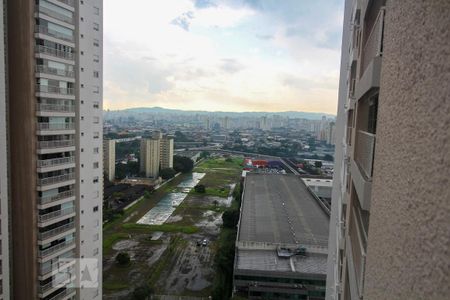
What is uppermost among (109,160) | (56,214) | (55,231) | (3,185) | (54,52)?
(54,52)

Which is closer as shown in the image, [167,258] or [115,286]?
[115,286]

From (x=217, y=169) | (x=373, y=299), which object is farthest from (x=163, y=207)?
(x=373, y=299)

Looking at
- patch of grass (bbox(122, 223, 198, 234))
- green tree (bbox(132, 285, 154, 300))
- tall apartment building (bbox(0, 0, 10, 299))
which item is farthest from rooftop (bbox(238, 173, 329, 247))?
tall apartment building (bbox(0, 0, 10, 299))

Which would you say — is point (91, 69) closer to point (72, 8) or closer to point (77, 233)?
point (72, 8)

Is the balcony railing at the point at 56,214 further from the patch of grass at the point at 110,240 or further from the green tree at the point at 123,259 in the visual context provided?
the patch of grass at the point at 110,240

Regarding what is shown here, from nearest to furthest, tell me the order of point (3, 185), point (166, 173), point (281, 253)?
point (3, 185) → point (281, 253) → point (166, 173)

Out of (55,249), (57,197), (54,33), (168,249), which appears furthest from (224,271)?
(54,33)

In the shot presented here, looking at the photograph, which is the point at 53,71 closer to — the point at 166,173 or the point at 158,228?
the point at 158,228

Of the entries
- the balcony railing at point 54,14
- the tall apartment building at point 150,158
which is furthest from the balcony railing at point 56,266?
the tall apartment building at point 150,158
